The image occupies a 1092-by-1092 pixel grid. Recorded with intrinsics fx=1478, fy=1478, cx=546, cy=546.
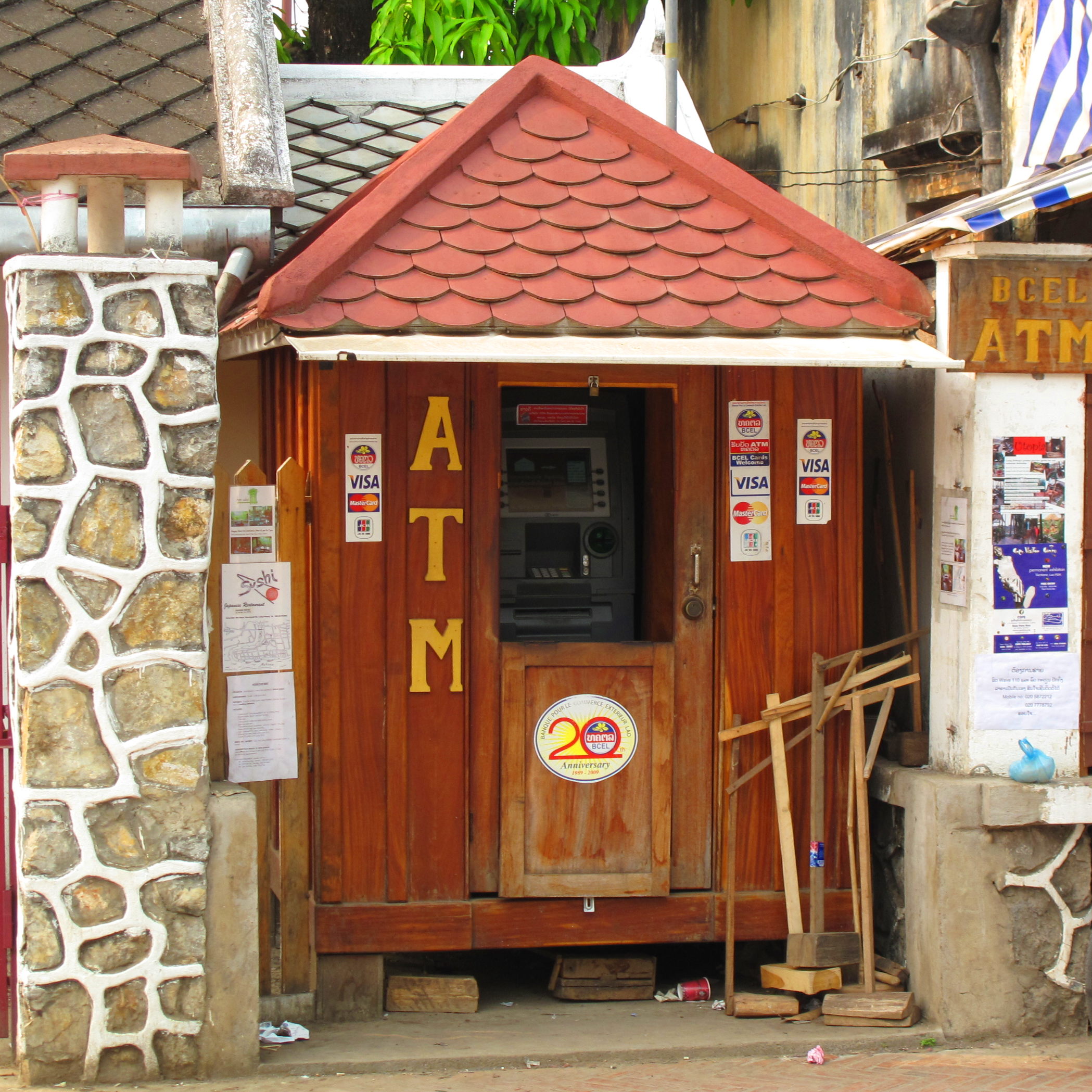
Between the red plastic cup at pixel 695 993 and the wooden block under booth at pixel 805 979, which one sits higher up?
the wooden block under booth at pixel 805 979

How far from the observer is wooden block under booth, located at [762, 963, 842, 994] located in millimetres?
5352

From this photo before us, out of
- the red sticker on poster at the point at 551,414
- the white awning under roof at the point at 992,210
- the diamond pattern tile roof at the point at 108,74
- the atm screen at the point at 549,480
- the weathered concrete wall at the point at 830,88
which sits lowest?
the atm screen at the point at 549,480

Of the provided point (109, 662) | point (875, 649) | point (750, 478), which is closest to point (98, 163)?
point (109, 662)

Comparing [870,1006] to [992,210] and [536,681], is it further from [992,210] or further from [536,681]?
[992,210]

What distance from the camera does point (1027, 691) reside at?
5.35m

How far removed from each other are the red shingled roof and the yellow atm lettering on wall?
3.58 feet

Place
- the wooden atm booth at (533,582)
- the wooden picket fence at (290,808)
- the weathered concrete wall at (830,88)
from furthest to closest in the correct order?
1. the weathered concrete wall at (830,88)
2. the wooden atm booth at (533,582)
3. the wooden picket fence at (290,808)

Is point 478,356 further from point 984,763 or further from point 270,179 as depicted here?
point 984,763

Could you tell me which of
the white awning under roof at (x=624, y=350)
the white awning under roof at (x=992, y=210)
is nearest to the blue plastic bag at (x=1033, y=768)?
the white awning under roof at (x=624, y=350)

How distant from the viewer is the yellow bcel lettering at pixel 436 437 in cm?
535

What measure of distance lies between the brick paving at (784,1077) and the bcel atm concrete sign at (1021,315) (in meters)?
2.40

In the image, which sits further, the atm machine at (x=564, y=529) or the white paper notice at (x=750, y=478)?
the atm machine at (x=564, y=529)

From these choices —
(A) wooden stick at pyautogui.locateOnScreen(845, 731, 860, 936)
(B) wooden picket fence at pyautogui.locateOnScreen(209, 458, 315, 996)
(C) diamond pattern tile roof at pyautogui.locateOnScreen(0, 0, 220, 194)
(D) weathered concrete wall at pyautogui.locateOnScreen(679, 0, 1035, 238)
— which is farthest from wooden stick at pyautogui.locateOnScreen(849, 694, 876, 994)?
(D) weathered concrete wall at pyautogui.locateOnScreen(679, 0, 1035, 238)

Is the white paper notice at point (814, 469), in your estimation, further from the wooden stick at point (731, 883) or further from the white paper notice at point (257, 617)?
the white paper notice at point (257, 617)
